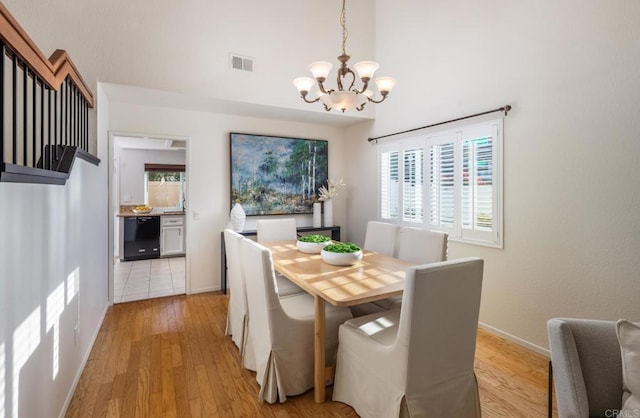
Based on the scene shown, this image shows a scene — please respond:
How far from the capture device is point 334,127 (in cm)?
520

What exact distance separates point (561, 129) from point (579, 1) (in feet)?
3.09

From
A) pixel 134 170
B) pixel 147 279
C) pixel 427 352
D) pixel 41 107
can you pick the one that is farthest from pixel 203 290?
pixel 134 170

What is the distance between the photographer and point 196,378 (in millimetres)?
2318

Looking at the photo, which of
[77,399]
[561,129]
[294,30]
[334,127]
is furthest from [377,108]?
[77,399]

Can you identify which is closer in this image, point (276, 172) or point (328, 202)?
point (276, 172)

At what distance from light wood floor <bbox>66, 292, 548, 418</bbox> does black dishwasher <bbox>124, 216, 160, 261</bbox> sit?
3.23 m

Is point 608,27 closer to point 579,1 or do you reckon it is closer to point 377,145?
point 579,1

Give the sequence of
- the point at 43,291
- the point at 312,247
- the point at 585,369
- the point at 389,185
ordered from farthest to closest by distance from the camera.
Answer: the point at 389,185, the point at 312,247, the point at 43,291, the point at 585,369

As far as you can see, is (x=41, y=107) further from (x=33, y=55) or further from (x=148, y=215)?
(x=148, y=215)

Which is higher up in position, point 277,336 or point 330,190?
point 330,190

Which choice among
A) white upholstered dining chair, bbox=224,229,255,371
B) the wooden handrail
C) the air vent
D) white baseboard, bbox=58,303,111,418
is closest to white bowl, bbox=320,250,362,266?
white upholstered dining chair, bbox=224,229,255,371

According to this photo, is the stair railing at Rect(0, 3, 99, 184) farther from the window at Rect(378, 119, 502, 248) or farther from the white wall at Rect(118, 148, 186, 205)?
the white wall at Rect(118, 148, 186, 205)

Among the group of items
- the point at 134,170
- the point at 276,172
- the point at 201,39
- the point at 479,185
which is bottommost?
the point at 479,185

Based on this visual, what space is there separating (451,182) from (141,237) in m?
5.68
